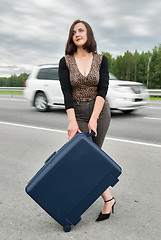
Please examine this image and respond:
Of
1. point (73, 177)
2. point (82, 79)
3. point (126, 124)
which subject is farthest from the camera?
point (126, 124)

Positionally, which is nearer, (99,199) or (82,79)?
(82,79)

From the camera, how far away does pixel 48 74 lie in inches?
381

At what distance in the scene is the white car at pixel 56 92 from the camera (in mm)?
8328

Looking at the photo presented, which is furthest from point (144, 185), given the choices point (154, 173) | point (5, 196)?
point (5, 196)

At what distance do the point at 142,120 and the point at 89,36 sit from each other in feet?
19.8

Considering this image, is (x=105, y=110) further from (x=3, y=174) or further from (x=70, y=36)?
(x=3, y=174)

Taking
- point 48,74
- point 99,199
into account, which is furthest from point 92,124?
point 48,74

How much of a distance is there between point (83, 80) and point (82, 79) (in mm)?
12

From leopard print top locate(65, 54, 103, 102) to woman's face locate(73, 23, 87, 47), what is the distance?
13cm

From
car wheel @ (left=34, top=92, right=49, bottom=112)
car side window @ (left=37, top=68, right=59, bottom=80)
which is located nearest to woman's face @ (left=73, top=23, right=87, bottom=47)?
car side window @ (left=37, top=68, right=59, bottom=80)

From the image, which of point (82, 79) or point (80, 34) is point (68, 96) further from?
point (80, 34)

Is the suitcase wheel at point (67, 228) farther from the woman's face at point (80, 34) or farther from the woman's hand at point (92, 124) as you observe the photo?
the woman's face at point (80, 34)

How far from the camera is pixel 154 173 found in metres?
3.62

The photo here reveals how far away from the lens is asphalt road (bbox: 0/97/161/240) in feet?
7.41
